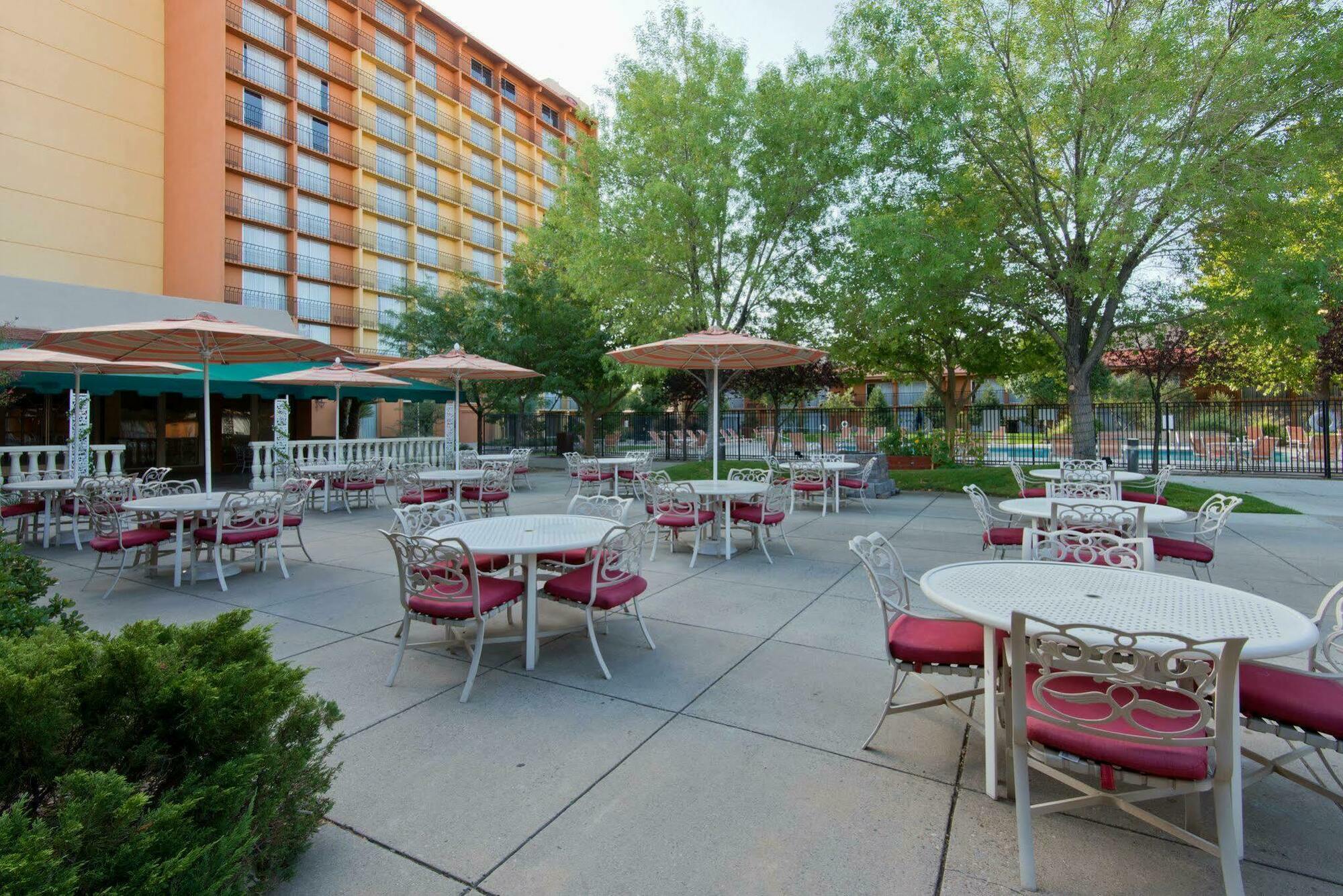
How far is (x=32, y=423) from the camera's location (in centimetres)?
1678

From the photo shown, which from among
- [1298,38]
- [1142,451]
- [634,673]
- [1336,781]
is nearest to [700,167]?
[1298,38]

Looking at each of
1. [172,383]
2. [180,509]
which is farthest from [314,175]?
[180,509]

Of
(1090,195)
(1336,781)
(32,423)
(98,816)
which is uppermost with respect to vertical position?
(1090,195)

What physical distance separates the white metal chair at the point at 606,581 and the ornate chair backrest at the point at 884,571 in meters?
1.49

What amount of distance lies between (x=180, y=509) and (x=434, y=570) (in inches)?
136

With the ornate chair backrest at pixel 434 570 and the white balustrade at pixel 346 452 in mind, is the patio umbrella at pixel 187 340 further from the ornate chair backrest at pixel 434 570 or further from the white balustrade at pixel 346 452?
the white balustrade at pixel 346 452

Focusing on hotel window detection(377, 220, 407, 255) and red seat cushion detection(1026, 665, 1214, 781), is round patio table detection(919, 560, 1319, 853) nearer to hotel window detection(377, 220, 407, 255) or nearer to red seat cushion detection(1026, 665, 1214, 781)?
red seat cushion detection(1026, 665, 1214, 781)

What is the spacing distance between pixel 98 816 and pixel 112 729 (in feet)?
1.37

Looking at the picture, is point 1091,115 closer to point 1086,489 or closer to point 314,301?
point 1086,489

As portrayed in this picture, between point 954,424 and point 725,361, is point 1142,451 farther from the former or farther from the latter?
point 725,361

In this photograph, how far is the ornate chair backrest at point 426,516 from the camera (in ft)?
15.3

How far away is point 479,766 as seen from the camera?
9.31 feet

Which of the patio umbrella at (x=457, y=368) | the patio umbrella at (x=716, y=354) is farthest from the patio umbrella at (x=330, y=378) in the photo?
the patio umbrella at (x=716, y=354)

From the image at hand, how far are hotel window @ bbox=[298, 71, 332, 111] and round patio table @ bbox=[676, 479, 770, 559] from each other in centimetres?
3572
